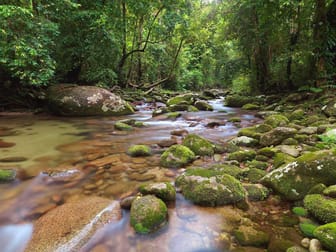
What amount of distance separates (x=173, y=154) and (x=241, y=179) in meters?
1.10

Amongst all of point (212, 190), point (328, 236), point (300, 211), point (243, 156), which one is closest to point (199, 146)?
point (243, 156)

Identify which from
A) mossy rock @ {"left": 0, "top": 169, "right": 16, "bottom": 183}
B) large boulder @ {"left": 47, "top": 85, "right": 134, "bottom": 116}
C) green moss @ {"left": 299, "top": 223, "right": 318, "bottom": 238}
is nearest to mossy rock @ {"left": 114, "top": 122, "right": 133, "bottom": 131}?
large boulder @ {"left": 47, "top": 85, "right": 134, "bottom": 116}

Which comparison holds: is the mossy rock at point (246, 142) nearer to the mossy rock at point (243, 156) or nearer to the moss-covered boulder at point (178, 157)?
the mossy rock at point (243, 156)

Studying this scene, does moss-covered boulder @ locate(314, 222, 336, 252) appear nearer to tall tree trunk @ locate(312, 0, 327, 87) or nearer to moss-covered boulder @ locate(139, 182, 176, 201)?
moss-covered boulder @ locate(139, 182, 176, 201)

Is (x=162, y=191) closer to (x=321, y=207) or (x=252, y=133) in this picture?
(x=321, y=207)

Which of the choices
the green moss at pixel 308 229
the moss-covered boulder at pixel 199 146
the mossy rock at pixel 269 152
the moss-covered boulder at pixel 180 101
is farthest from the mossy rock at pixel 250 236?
the moss-covered boulder at pixel 180 101

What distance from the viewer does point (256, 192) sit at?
2578 millimetres

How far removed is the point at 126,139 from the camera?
5059 millimetres

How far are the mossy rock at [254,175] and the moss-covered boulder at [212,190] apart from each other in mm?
320

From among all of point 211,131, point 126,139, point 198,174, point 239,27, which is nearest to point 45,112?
point 126,139

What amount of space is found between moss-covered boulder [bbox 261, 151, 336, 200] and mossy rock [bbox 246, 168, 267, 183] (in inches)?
7.9

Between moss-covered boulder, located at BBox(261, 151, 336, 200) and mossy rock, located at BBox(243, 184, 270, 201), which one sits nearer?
moss-covered boulder, located at BBox(261, 151, 336, 200)

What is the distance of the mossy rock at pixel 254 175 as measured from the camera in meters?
2.85

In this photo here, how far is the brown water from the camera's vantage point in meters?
2.01
